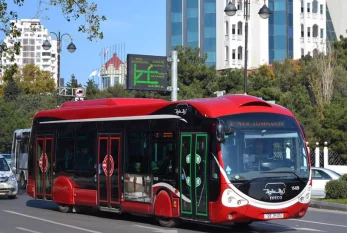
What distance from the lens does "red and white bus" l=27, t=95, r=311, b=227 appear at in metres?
15.8

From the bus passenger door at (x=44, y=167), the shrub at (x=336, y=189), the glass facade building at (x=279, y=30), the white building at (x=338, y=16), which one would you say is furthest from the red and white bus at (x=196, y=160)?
the white building at (x=338, y=16)

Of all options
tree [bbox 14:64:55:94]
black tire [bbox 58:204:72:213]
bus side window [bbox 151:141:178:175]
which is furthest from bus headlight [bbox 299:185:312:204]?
tree [bbox 14:64:55:94]

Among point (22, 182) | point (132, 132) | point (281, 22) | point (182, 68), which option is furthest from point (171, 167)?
point (281, 22)

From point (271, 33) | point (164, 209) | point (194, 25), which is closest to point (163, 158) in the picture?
point (164, 209)

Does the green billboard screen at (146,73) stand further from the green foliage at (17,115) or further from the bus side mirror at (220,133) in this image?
the green foliage at (17,115)

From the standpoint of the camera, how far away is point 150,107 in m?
18.5

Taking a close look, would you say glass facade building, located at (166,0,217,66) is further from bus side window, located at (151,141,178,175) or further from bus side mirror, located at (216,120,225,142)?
bus side mirror, located at (216,120,225,142)

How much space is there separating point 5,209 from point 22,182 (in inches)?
589

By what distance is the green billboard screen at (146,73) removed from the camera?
115 feet

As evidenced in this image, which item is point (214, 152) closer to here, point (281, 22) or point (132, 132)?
point (132, 132)

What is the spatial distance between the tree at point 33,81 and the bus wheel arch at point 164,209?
103 m

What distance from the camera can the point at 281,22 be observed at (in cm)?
8981

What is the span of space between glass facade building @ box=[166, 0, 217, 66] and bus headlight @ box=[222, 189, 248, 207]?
239 feet

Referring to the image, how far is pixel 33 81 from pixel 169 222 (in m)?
115
